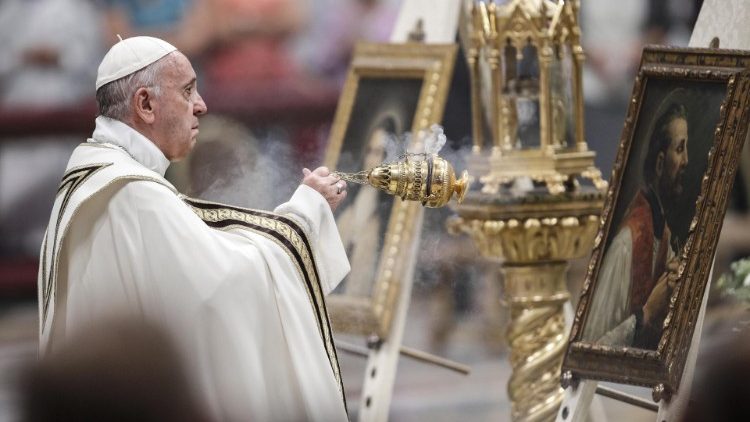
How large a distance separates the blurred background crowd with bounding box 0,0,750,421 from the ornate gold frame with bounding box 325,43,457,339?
257cm

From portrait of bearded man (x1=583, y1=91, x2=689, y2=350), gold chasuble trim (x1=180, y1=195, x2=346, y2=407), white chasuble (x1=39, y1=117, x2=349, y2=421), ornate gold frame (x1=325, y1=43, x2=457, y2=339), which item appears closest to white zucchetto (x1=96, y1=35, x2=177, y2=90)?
white chasuble (x1=39, y1=117, x2=349, y2=421)

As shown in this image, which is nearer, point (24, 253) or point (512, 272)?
point (512, 272)

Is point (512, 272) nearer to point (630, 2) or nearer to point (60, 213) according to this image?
point (60, 213)

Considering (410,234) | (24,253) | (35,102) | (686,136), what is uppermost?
(686,136)

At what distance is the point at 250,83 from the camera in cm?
1070

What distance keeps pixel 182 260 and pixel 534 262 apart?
2.14 metres

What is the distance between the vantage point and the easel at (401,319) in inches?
252

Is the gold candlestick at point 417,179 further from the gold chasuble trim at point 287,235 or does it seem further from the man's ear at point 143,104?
the man's ear at point 143,104

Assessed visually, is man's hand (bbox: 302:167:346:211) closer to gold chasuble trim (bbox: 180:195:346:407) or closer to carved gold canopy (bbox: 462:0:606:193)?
gold chasuble trim (bbox: 180:195:346:407)

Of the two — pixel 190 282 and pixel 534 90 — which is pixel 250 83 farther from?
pixel 190 282

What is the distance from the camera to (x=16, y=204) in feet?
35.4

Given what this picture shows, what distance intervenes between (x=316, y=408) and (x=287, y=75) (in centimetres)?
667

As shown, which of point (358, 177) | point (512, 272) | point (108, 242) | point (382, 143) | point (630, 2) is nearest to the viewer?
point (108, 242)

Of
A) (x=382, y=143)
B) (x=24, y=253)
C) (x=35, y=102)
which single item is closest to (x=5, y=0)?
(x=35, y=102)
